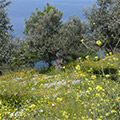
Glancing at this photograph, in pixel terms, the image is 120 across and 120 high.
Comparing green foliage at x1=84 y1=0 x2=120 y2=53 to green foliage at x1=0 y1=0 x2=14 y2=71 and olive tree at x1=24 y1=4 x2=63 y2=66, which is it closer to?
olive tree at x1=24 y1=4 x2=63 y2=66

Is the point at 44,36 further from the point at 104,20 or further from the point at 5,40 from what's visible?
the point at 104,20

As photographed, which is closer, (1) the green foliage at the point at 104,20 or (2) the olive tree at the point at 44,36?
(2) the olive tree at the point at 44,36

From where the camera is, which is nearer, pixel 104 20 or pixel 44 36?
pixel 44 36

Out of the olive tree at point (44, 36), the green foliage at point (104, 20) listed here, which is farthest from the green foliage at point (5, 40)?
the green foliage at point (104, 20)

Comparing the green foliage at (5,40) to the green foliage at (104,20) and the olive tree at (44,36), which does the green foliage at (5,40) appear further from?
the green foliage at (104,20)

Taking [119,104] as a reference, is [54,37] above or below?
above

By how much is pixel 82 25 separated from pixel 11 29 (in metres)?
6.16

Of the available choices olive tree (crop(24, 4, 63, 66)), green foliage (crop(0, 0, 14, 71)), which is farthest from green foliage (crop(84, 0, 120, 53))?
green foliage (crop(0, 0, 14, 71))

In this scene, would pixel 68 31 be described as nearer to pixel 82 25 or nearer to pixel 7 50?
pixel 82 25

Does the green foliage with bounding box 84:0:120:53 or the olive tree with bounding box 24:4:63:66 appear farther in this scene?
the green foliage with bounding box 84:0:120:53

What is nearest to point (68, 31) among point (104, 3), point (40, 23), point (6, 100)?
point (40, 23)

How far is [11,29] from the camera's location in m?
15.8

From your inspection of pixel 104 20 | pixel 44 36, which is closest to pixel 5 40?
pixel 44 36

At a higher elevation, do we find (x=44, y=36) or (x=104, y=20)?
(x=104, y=20)
